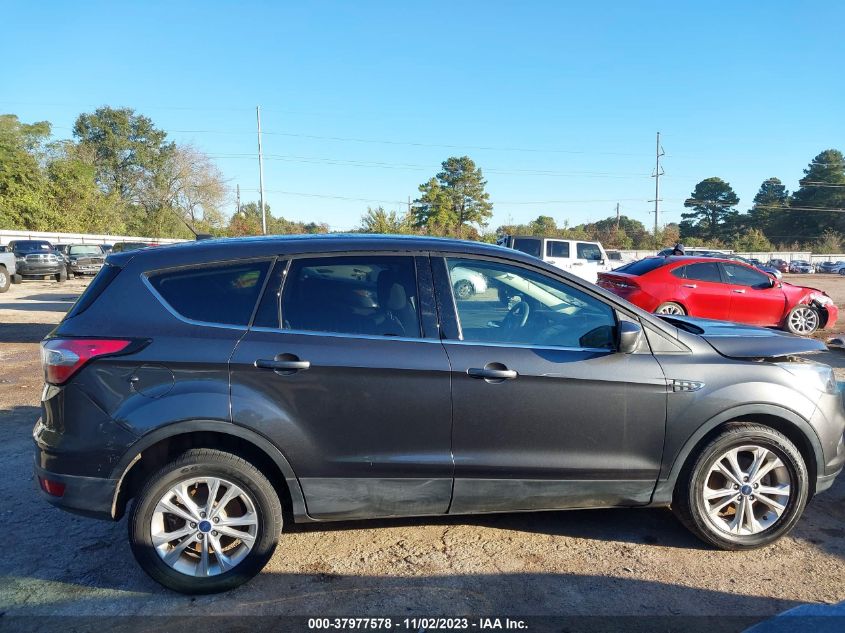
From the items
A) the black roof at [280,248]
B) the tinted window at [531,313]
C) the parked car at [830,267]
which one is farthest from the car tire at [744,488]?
the parked car at [830,267]

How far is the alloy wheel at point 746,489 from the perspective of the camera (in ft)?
11.0

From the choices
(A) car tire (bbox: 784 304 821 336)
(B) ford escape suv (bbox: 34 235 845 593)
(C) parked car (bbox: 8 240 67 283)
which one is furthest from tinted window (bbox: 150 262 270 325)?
(C) parked car (bbox: 8 240 67 283)

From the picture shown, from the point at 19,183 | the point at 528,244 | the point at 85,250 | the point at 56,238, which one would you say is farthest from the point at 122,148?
the point at 528,244

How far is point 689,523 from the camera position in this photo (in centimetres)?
337

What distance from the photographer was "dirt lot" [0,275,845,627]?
2.89m

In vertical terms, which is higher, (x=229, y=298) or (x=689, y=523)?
(x=229, y=298)

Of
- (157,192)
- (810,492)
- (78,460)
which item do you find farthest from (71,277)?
(157,192)

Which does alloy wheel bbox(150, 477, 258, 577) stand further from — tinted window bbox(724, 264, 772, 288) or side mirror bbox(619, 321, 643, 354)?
tinted window bbox(724, 264, 772, 288)

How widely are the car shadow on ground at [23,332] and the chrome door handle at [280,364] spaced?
965 centimetres

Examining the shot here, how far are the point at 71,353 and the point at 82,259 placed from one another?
2768 cm

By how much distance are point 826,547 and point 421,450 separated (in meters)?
2.53

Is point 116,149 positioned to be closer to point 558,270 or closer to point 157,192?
point 157,192

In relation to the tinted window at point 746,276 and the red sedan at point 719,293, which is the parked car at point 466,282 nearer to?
the red sedan at point 719,293

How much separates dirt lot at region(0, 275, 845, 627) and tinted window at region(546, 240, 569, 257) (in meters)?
13.6
